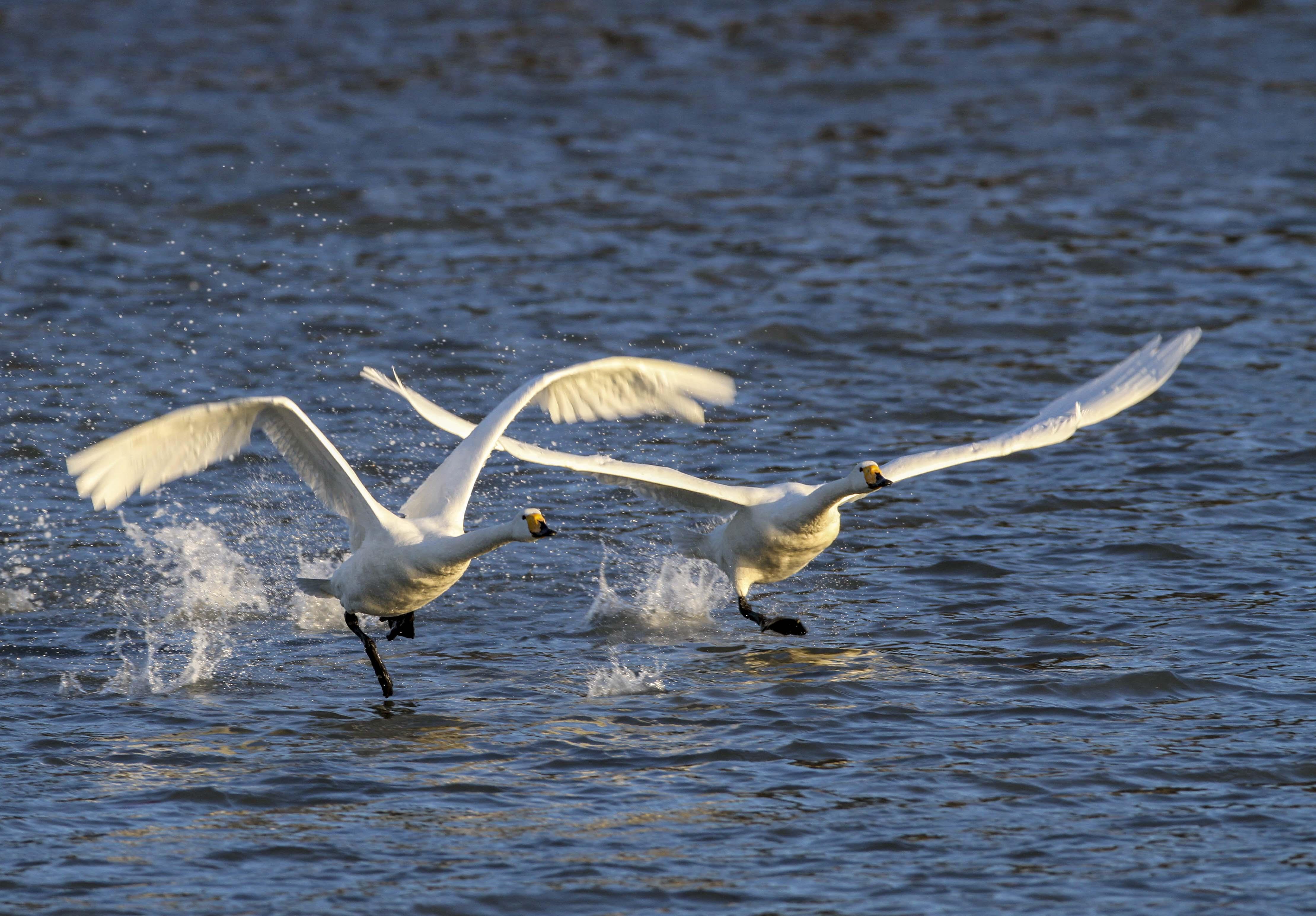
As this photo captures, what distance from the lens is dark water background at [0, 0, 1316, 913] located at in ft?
27.9

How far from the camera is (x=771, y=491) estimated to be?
38.6 feet

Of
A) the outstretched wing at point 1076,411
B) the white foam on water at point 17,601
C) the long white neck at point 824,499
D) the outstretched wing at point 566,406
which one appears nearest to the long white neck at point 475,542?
the outstretched wing at point 566,406

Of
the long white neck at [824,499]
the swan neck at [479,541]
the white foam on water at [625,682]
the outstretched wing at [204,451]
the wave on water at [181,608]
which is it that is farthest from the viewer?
the long white neck at [824,499]

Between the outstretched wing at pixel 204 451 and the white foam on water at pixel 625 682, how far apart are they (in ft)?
5.02

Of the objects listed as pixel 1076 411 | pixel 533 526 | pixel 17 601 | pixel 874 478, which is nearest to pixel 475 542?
pixel 533 526

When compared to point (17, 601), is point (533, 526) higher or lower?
higher

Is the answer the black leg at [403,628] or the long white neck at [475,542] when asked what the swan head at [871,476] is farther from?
the black leg at [403,628]

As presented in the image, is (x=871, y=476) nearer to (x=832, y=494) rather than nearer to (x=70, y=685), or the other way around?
(x=832, y=494)

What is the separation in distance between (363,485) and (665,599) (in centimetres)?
275

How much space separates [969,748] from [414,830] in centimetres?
282

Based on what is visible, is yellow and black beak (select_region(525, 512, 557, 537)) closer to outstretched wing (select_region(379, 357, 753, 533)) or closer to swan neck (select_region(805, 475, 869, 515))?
outstretched wing (select_region(379, 357, 753, 533))

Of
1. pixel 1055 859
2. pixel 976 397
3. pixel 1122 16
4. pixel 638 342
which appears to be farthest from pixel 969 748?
pixel 1122 16

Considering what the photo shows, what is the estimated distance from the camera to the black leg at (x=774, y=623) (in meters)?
11.5

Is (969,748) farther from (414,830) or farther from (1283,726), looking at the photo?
(414,830)
